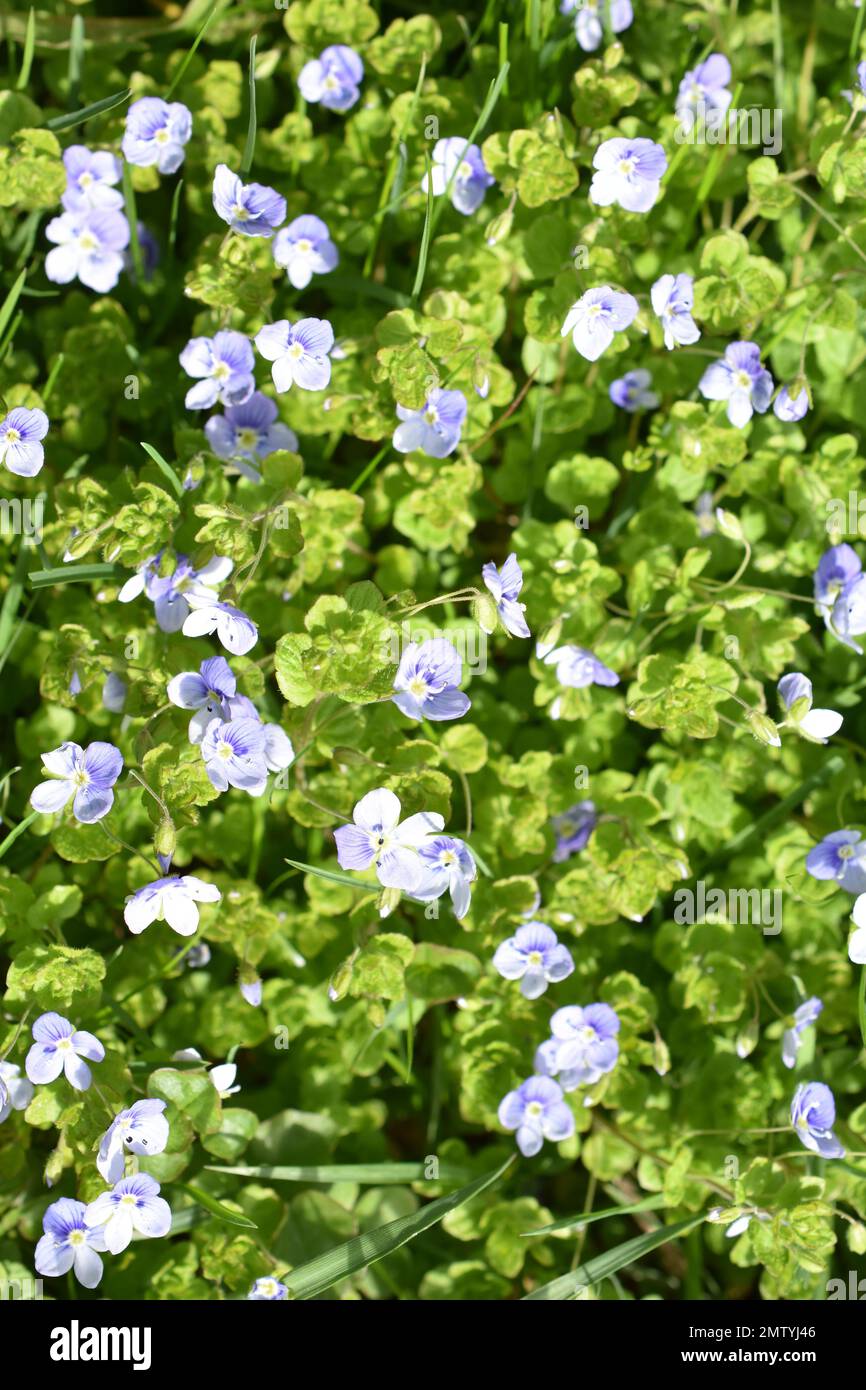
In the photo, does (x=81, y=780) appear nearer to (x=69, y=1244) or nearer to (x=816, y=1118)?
(x=69, y=1244)

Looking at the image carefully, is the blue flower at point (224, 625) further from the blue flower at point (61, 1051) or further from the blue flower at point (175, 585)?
the blue flower at point (61, 1051)

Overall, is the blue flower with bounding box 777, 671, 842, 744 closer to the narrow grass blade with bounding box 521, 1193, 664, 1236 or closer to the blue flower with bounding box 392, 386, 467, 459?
the blue flower with bounding box 392, 386, 467, 459

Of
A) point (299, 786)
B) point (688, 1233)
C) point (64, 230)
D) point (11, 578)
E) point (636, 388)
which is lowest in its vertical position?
point (688, 1233)

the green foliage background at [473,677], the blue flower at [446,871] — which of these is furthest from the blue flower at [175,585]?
the blue flower at [446,871]

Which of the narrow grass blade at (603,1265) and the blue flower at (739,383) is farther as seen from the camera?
the blue flower at (739,383)

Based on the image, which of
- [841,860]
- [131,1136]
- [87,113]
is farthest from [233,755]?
[87,113]
